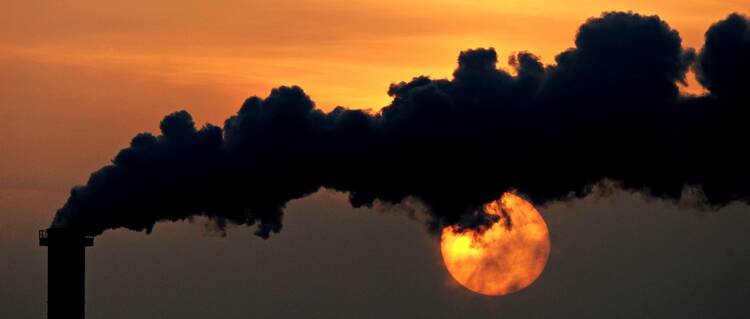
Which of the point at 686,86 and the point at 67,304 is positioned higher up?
the point at 686,86

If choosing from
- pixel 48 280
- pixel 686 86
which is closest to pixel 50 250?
pixel 48 280

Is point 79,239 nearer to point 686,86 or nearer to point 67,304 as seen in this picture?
point 67,304

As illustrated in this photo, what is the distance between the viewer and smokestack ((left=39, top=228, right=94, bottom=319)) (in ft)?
377

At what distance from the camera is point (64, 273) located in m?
115

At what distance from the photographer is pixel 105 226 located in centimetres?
11706

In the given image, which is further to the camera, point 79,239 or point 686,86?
point 79,239

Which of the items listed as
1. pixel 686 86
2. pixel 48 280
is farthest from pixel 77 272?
pixel 686 86

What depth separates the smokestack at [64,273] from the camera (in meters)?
115

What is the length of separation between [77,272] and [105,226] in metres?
3.67

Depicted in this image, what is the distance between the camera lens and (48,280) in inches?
4547

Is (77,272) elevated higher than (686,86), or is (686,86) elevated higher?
(686,86)

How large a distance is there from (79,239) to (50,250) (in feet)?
6.82

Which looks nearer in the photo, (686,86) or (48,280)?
(686,86)

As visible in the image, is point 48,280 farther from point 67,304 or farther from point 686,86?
point 686,86
